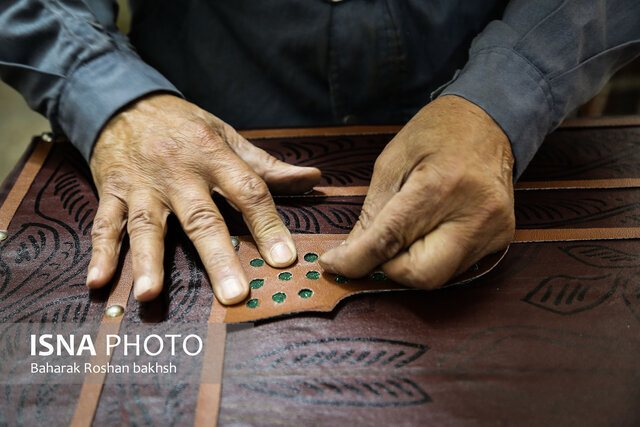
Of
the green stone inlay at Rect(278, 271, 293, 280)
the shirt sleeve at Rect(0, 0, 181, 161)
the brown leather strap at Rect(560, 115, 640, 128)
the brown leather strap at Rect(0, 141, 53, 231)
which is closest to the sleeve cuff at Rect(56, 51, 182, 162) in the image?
the shirt sleeve at Rect(0, 0, 181, 161)

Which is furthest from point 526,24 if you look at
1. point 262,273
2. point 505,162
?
point 262,273

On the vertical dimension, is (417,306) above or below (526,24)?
below

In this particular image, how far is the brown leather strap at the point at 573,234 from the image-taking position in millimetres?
841

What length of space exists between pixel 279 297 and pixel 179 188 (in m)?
0.28

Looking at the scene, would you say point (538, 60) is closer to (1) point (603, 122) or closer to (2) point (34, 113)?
(1) point (603, 122)

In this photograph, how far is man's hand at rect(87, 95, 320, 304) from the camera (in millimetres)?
770

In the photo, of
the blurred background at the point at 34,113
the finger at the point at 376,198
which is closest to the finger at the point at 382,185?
the finger at the point at 376,198

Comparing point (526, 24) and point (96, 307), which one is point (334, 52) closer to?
point (526, 24)

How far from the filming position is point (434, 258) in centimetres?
A: 71

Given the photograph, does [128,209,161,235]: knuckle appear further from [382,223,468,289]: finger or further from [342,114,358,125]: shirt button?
[342,114,358,125]: shirt button

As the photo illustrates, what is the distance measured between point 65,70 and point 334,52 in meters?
0.57

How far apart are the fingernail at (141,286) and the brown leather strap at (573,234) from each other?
0.61 meters

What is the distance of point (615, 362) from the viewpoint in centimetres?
64

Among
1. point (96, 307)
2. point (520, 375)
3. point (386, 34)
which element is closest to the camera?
point (520, 375)
